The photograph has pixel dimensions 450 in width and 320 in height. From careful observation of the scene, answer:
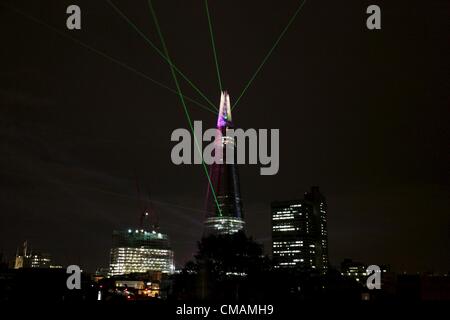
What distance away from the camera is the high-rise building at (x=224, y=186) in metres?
185

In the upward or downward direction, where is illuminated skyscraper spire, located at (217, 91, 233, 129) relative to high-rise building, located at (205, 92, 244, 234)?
upward

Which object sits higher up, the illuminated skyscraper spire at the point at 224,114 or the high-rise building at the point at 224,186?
the illuminated skyscraper spire at the point at 224,114

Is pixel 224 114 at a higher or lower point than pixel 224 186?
higher

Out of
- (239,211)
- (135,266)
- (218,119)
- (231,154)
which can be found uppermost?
(218,119)

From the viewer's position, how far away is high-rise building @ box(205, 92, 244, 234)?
606 ft

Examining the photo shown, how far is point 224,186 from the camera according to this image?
602 feet

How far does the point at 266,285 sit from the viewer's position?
51875 millimetres
